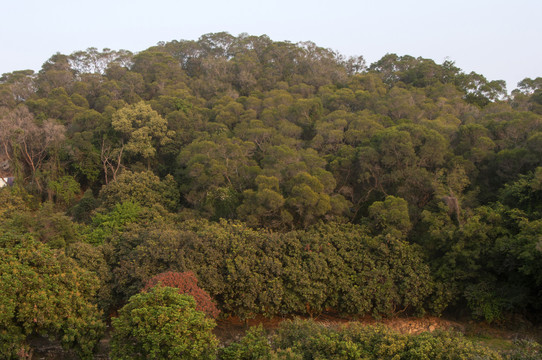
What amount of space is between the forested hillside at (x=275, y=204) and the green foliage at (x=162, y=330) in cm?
35

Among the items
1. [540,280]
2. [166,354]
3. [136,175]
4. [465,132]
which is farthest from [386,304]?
[136,175]

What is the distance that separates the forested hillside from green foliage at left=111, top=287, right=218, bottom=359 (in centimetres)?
35

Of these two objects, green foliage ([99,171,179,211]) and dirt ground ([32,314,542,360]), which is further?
green foliage ([99,171,179,211])

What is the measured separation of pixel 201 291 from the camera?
35.0ft

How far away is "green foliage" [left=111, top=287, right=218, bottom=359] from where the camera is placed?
838 cm

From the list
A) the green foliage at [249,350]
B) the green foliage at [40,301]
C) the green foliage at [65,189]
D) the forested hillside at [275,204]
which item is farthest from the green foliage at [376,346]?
the green foliage at [65,189]

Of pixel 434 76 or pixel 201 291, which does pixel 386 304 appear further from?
pixel 434 76

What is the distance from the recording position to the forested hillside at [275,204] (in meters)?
12.0

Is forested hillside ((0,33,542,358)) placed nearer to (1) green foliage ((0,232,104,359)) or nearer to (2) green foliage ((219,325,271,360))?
(1) green foliage ((0,232,104,359))

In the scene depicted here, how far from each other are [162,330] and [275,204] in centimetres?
697

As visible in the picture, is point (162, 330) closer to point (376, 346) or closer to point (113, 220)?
point (376, 346)

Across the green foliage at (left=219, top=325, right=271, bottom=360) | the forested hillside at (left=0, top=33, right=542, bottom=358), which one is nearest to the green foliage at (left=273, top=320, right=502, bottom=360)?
the green foliage at (left=219, top=325, right=271, bottom=360)

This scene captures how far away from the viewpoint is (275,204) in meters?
14.6

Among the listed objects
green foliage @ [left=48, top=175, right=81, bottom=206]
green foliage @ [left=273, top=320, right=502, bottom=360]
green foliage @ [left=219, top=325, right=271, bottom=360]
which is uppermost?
green foliage @ [left=48, top=175, right=81, bottom=206]
